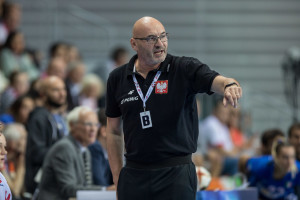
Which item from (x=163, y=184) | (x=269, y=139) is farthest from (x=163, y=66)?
(x=269, y=139)

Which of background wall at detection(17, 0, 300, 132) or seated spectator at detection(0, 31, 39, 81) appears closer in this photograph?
seated spectator at detection(0, 31, 39, 81)

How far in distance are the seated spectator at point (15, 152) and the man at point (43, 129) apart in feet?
1.90

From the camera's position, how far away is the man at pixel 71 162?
750cm

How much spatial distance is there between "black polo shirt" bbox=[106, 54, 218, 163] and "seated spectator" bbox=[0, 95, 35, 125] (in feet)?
17.2

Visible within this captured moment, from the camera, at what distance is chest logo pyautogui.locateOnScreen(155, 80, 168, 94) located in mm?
5402

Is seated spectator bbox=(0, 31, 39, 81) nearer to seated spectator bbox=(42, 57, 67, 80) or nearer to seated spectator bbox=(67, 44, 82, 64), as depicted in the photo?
seated spectator bbox=(67, 44, 82, 64)

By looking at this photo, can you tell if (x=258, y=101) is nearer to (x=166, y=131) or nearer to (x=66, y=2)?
(x=66, y=2)

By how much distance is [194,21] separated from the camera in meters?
17.2

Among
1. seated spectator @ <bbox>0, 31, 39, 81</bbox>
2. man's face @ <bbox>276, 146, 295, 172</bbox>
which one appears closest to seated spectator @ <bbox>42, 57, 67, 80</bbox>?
seated spectator @ <bbox>0, 31, 39, 81</bbox>

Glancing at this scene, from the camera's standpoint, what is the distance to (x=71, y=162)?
25.2ft

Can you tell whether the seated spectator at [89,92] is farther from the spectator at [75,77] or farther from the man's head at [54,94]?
the man's head at [54,94]

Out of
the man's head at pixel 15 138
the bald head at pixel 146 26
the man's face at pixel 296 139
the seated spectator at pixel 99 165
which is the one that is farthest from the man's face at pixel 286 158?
the bald head at pixel 146 26

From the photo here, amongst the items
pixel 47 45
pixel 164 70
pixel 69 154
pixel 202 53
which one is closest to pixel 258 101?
pixel 202 53

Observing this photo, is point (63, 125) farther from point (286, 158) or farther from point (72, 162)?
point (286, 158)
